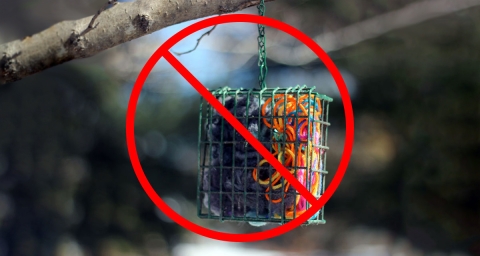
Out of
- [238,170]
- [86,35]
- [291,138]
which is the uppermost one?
[86,35]

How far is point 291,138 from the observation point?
5.61ft

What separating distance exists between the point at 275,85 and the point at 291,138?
396 cm

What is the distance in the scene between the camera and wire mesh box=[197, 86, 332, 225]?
5.57ft

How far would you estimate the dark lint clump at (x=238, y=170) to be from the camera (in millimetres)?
1716

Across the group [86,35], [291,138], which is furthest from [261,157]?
[86,35]

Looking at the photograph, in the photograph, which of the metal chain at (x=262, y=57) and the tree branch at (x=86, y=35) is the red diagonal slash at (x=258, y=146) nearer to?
the metal chain at (x=262, y=57)

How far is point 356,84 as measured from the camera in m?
5.47

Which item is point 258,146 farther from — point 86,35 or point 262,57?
point 86,35

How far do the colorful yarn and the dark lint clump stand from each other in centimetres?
2

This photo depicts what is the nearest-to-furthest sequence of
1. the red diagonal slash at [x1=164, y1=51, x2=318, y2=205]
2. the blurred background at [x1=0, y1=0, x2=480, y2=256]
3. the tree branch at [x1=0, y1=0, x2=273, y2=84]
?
the tree branch at [x1=0, y1=0, x2=273, y2=84]
the red diagonal slash at [x1=164, y1=51, x2=318, y2=205]
the blurred background at [x1=0, y1=0, x2=480, y2=256]

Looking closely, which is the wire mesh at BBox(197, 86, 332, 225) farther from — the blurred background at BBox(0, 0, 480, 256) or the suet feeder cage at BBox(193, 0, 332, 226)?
the blurred background at BBox(0, 0, 480, 256)

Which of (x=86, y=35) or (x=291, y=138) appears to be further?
(x=291, y=138)

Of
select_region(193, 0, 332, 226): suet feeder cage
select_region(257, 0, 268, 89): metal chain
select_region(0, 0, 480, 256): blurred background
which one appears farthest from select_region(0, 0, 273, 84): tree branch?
select_region(0, 0, 480, 256): blurred background

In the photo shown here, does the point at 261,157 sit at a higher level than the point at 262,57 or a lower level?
lower
